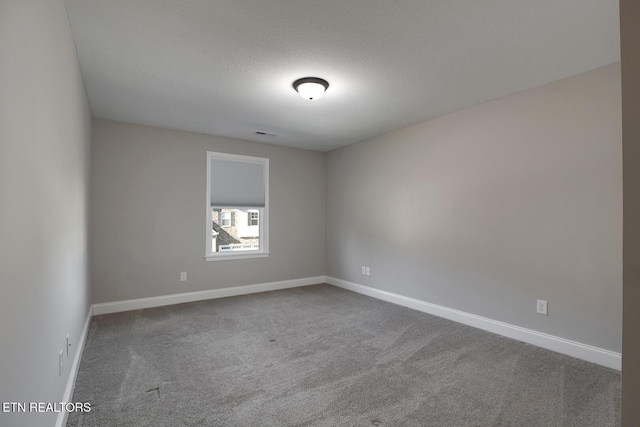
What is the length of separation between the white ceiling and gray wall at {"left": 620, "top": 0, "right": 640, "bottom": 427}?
1.36m

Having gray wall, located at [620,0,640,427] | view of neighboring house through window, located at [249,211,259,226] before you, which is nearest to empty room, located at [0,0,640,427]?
gray wall, located at [620,0,640,427]

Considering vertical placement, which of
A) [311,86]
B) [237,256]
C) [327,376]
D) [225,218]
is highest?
[311,86]

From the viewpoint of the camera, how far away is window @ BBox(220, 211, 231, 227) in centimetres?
516

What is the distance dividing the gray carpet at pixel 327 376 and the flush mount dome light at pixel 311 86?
2.40 meters

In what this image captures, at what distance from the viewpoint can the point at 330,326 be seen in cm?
368

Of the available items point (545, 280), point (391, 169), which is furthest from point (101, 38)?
point (545, 280)

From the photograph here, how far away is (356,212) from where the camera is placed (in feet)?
17.8

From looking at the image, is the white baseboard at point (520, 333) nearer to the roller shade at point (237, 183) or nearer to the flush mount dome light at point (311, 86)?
the roller shade at point (237, 183)

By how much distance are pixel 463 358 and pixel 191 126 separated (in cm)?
428

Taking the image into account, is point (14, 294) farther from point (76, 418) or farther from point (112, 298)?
point (112, 298)

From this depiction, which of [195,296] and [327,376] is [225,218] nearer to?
[195,296]

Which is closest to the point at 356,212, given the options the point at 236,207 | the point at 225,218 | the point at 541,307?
the point at 236,207

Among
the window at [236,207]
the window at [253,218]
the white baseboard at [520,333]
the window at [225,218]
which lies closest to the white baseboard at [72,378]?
the window at [236,207]

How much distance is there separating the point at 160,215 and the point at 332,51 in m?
3.37
